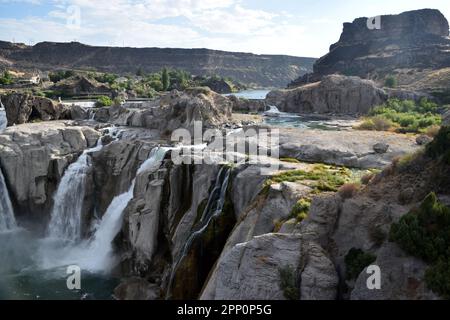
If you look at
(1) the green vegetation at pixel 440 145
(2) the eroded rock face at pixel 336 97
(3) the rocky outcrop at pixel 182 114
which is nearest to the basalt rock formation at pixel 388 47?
(2) the eroded rock face at pixel 336 97

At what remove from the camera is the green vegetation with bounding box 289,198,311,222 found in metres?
16.6

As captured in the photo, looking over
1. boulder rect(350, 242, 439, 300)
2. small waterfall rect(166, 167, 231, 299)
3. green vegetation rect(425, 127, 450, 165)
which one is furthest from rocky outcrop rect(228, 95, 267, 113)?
boulder rect(350, 242, 439, 300)

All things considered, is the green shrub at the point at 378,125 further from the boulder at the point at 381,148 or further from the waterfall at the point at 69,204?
the waterfall at the point at 69,204

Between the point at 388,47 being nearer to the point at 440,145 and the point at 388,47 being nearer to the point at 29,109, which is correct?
the point at 29,109

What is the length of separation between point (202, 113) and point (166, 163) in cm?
1511

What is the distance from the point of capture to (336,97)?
7938 cm

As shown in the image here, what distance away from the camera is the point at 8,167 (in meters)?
37.2

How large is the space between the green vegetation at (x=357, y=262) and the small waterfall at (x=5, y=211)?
31.6 meters

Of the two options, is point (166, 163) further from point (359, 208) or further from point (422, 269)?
point (422, 269)

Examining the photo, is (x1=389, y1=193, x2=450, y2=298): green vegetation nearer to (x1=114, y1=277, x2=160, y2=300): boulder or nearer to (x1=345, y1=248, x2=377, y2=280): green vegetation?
(x1=345, y1=248, x2=377, y2=280): green vegetation

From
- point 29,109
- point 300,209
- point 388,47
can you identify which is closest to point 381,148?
point 300,209

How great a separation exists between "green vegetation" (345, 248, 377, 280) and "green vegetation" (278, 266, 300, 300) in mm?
1710

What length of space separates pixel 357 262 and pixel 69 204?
26961 mm
